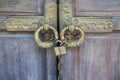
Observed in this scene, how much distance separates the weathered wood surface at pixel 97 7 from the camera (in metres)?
0.93

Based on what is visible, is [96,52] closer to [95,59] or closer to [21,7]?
[95,59]

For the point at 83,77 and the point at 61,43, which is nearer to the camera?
the point at 61,43

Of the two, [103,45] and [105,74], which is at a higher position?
[103,45]

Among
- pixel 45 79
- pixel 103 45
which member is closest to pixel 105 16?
pixel 103 45

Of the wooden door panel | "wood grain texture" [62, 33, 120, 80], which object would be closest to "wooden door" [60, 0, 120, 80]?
"wood grain texture" [62, 33, 120, 80]

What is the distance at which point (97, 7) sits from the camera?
94 centimetres

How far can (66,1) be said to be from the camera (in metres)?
0.92

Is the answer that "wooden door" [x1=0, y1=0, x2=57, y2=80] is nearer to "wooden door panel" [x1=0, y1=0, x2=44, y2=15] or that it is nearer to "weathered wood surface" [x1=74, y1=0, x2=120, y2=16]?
"wooden door panel" [x1=0, y1=0, x2=44, y2=15]

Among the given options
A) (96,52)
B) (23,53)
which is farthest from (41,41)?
(96,52)

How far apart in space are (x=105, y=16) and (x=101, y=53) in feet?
0.49

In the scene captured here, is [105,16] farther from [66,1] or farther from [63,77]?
[63,77]

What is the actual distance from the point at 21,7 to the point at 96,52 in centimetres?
34

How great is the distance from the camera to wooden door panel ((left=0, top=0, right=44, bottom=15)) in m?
0.93

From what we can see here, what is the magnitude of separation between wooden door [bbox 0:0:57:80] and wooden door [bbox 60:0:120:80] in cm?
8
